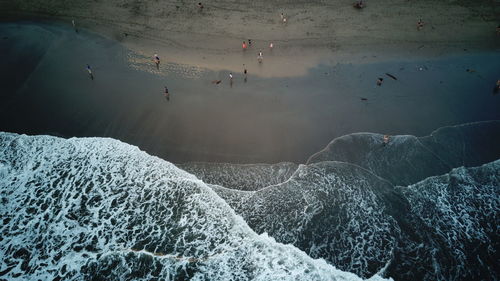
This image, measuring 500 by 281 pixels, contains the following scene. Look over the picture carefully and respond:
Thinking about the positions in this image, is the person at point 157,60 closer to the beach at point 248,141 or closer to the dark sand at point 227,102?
the beach at point 248,141

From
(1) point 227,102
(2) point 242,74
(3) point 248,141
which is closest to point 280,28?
(2) point 242,74

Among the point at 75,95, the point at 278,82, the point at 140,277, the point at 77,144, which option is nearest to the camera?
the point at 140,277

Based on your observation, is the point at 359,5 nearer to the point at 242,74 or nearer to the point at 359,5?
the point at 359,5

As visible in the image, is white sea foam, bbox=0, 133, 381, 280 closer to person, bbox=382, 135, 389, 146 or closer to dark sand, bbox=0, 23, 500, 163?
dark sand, bbox=0, 23, 500, 163

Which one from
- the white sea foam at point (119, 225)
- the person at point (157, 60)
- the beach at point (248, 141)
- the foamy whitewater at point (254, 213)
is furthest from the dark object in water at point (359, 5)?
the white sea foam at point (119, 225)

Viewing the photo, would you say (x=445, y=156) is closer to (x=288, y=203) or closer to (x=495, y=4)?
(x=288, y=203)

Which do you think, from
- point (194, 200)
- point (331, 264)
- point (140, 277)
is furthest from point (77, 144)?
point (331, 264)
